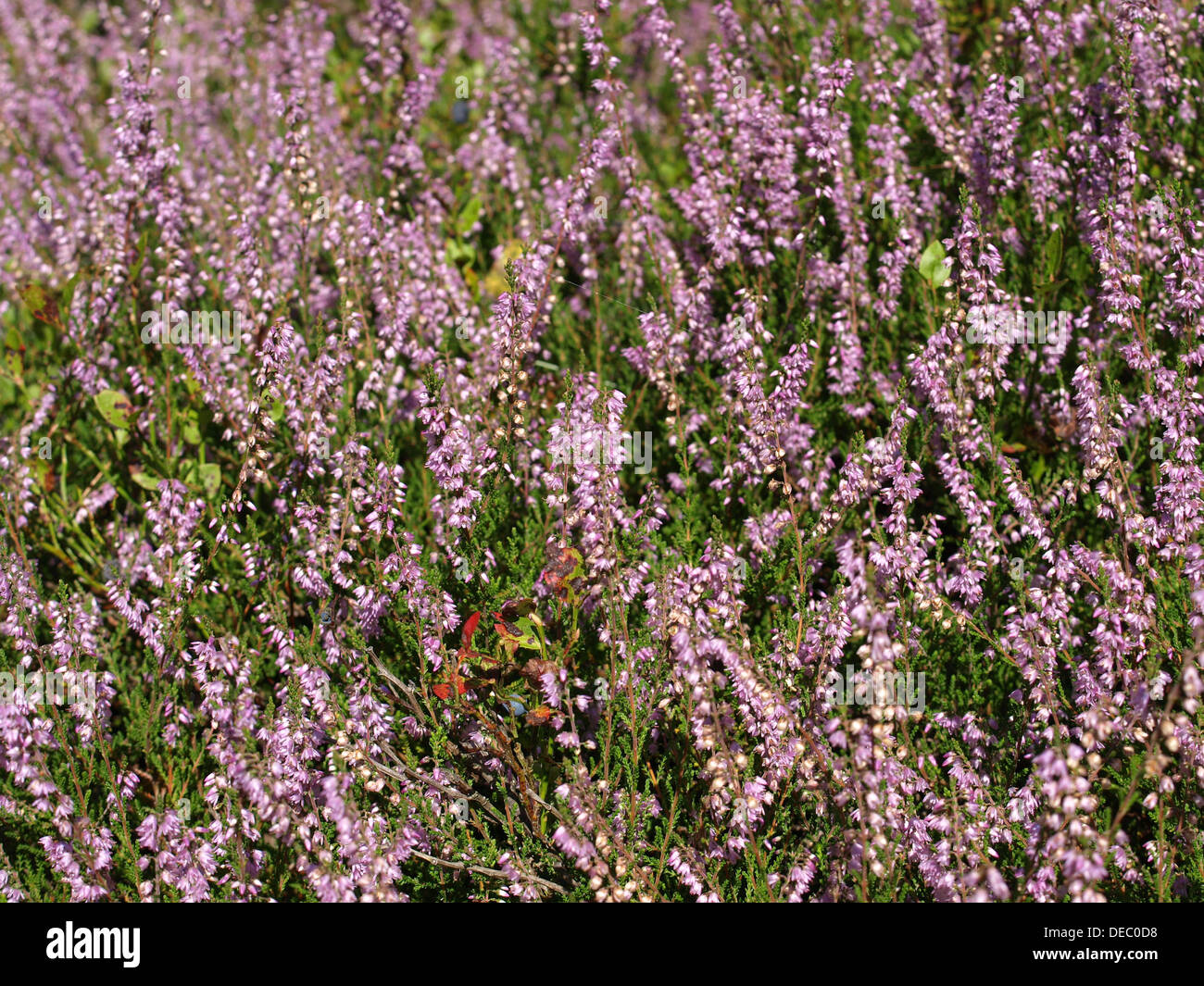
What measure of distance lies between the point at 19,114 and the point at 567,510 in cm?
568

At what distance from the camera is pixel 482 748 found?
11.6 ft

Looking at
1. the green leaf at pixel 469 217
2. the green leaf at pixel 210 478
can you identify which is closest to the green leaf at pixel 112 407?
the green leaf at pixel 210 478

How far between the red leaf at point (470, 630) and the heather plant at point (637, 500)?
21 millimetres

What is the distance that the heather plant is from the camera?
321 centimetres

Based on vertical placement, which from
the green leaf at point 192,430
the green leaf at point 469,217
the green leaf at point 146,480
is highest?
the green leaf at point 469,217

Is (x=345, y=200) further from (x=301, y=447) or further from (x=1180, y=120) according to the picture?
(x=1180, y=120)

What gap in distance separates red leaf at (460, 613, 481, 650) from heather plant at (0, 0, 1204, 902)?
0.07 feet

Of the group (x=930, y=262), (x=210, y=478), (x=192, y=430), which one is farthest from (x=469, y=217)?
(x=930, y=262)

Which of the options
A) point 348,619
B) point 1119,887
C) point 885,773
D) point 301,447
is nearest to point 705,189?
point 301,447

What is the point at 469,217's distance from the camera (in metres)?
5.73

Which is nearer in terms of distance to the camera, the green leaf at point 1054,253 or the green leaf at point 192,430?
the green leaf at point 1054,253

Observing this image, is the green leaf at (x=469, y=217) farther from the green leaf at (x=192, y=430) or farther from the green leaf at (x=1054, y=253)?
the green leaf at (x=1054, y=253)

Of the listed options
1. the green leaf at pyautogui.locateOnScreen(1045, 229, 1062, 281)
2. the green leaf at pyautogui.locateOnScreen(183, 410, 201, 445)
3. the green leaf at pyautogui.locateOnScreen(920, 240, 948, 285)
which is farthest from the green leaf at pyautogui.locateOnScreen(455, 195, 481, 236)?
the green leaf at pyautogui.locateOnScreen(1045, 229, 1062, 281)

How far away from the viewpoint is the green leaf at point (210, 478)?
180 inches
